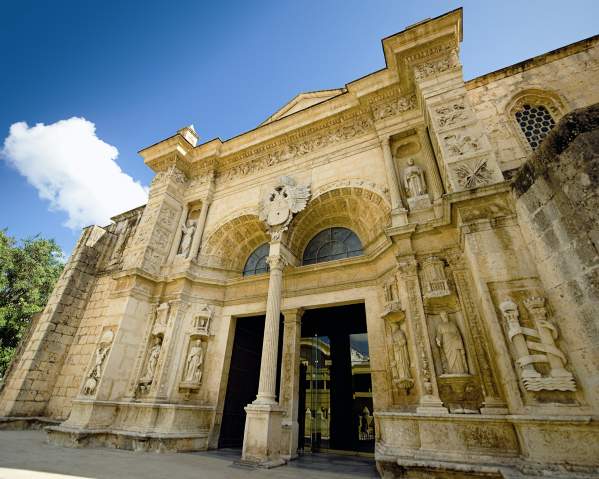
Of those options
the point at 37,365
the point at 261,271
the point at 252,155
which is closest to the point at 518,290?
the point at 261,271

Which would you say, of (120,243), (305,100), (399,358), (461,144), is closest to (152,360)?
(399,358)

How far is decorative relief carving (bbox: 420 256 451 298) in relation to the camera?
5645 millimetres

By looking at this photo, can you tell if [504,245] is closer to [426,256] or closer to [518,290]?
[518,290]

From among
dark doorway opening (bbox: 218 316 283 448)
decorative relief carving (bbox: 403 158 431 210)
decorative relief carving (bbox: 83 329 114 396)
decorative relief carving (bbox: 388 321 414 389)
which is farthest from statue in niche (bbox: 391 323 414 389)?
decorative relief carving (bbox: 83 329 114 396)

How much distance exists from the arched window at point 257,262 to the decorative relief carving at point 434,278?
5.56 meters

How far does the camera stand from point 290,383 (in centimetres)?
721

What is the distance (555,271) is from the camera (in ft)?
13.7

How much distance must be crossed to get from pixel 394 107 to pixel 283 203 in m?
4.40

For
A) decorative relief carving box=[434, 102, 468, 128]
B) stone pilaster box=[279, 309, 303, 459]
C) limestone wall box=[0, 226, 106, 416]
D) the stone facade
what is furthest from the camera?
limestone wall box=[0, 226, 106, 416]

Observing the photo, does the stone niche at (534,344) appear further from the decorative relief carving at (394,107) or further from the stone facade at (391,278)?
the decorative relief carving at (394,107)

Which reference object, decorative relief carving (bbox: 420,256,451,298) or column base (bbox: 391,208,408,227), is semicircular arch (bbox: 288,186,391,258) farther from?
decorative relief carving (bbox: 420,256,451,298)

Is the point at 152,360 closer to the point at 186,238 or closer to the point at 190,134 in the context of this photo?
the point at 186,238

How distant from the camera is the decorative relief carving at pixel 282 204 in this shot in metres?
8.48

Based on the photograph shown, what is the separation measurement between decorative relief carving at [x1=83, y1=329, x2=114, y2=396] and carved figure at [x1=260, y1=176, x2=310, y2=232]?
18.3ft
